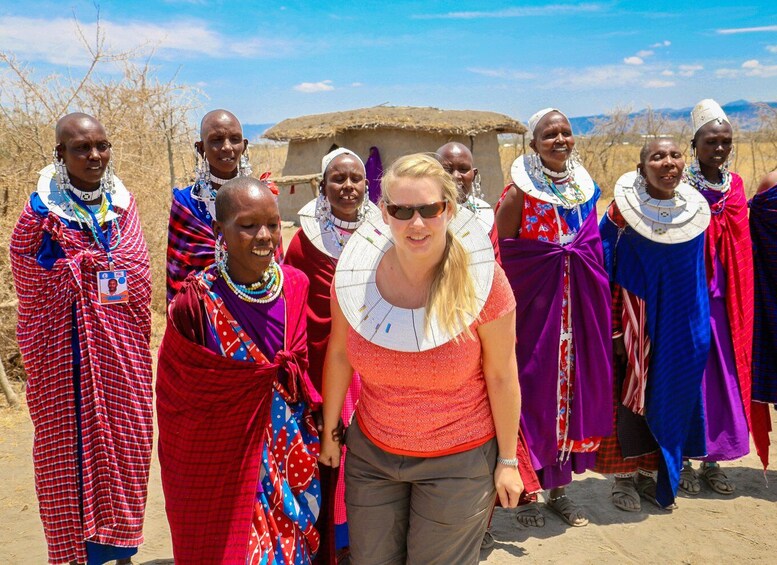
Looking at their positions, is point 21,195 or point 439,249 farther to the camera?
point 21,195

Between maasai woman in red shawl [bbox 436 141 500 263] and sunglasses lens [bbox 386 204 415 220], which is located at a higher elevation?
maasai woman in red shawl [bbox 436 141 500 263]

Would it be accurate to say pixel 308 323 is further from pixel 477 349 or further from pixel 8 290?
pixel 8 290

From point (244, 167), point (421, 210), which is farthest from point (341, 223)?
point (421, 210)

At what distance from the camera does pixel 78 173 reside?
10.2 ft

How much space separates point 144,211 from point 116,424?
17.0ft

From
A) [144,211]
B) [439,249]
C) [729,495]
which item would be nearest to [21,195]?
[144,211]

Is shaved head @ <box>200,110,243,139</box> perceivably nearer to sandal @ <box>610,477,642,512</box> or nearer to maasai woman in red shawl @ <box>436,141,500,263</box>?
maasai woman in red shawl @ <box>436,141,500,263</box>

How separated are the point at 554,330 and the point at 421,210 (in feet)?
5.44

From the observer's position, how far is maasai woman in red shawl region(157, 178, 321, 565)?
2230 mm

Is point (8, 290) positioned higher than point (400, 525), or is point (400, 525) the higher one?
point (8, 290)

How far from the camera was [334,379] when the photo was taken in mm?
2363

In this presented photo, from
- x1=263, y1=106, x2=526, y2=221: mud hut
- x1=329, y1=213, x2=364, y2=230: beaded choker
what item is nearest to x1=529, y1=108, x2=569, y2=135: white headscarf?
x1=329, y1=213, x2=364, y2=230: beaded choker

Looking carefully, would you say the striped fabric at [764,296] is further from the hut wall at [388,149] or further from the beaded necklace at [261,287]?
the hut wall at [388,149]

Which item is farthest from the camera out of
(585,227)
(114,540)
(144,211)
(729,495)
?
(144,211)
